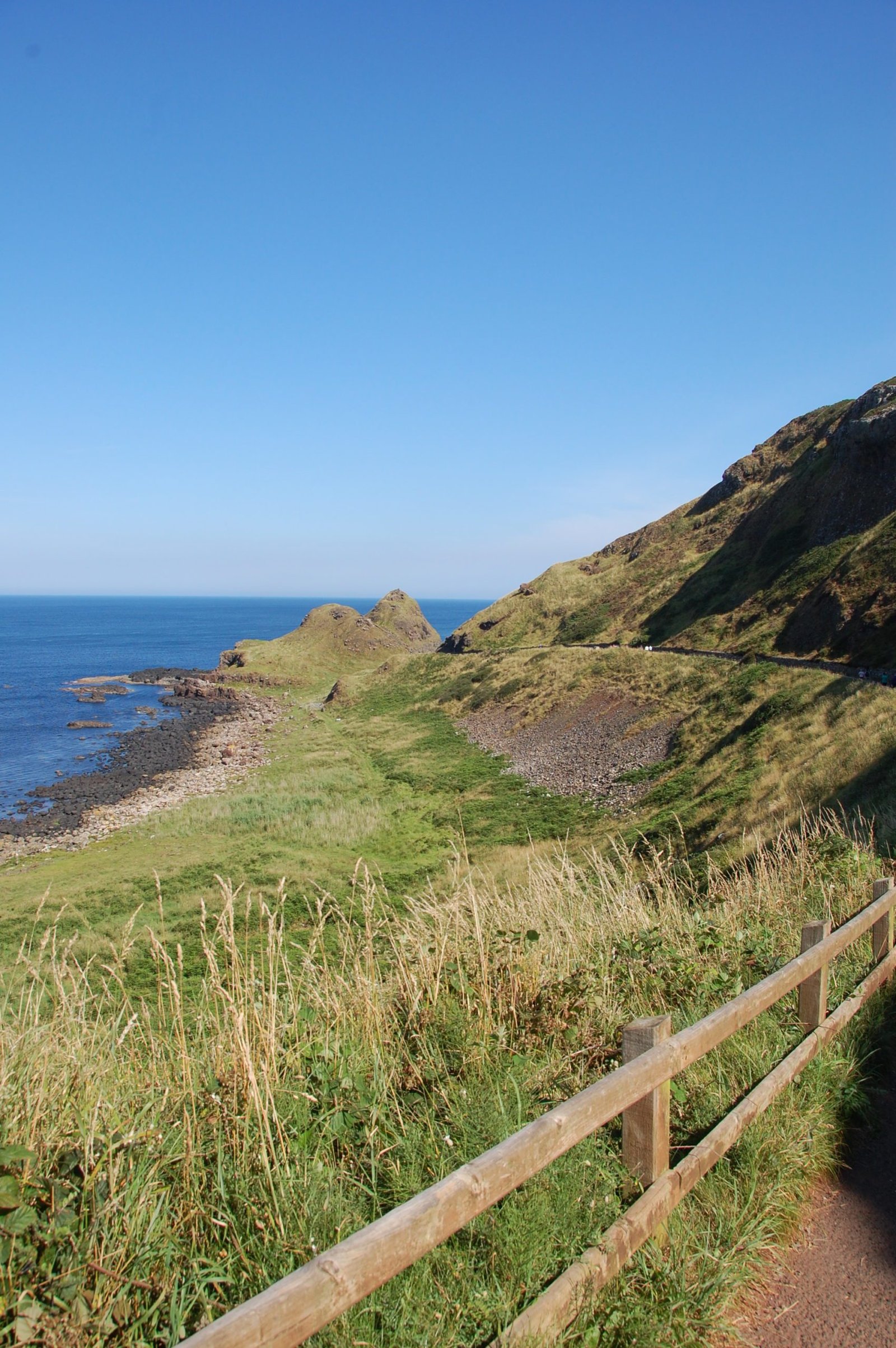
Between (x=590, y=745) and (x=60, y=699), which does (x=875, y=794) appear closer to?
(x=590, y=745)

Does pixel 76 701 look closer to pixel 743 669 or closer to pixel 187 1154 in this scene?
pixel 743 669

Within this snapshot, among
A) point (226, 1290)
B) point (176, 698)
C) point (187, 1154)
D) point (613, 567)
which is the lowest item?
point (176, 698)

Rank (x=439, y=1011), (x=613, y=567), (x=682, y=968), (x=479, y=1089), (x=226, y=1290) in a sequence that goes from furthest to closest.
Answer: (x=613, y=567) → (x=682, y=968) → (x=439, y=1011) → (x=479, y=1089) → (x=226, y=1290)

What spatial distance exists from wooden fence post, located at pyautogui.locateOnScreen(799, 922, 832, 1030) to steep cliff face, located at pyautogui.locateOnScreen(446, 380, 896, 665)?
30674 mm

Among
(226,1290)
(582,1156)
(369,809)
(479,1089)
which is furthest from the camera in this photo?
(369,809)

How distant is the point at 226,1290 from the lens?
3045mm

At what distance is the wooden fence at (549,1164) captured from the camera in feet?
6.80

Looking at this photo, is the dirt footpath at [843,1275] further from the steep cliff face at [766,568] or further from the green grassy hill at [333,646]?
the green grassy hill at [333,646]

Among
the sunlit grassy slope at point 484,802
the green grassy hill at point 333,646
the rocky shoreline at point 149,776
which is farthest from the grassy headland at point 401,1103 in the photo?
the green grassy hill at point 333,646

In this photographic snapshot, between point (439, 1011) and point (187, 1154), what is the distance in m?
2.11

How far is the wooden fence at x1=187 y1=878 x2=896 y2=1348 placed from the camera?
2.07 m

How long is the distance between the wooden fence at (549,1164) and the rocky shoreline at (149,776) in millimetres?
32595

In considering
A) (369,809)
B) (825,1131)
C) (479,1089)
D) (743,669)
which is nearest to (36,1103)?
(479,1089)

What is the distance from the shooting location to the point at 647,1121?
3418 millimetres
